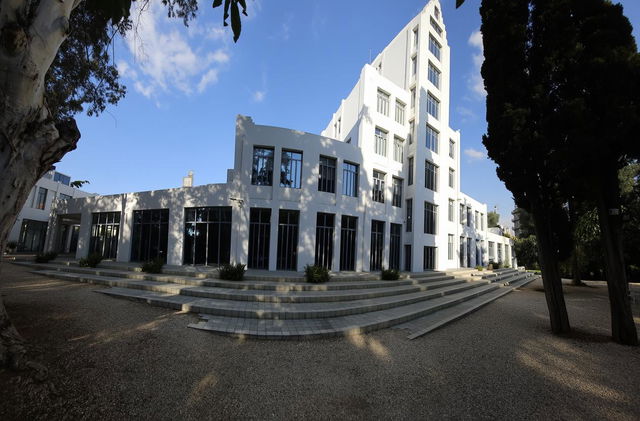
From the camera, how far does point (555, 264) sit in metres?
6.49

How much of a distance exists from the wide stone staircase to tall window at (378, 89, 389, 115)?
11731mm

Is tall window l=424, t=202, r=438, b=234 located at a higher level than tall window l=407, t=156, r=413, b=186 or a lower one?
lower

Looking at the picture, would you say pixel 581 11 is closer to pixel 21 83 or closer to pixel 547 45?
pixel 547 45

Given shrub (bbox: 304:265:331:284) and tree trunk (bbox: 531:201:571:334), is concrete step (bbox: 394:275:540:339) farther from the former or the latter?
shrub (bbox: 304:265:331:284)

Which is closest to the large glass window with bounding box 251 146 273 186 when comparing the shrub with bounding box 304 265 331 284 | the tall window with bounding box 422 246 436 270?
the shrub with bounding box 304 265 331 284

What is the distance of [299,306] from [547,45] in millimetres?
9157

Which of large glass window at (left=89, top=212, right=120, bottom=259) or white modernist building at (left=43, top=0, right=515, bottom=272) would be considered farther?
large glass window at (left=89, top=212, right=120, bottom=259)

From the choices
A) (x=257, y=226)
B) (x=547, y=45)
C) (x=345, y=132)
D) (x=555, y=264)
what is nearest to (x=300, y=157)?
(x=257, y=226)

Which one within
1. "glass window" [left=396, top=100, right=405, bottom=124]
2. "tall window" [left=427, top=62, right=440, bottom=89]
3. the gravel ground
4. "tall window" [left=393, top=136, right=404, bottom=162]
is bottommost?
the gravel ground

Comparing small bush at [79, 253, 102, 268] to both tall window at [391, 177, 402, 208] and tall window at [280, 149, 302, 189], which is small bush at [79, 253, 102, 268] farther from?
tall window at [391, 177, 402, 208]

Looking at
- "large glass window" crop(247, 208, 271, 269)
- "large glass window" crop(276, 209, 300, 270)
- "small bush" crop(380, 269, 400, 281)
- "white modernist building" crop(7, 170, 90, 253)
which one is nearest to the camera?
"small bush" crop(380, 269, 400, 281)

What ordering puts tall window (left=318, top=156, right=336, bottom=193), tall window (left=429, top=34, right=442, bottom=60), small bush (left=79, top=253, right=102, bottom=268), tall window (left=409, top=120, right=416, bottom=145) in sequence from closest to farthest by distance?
small bush (left=79, top=253, right=102, bottom=268), tall window (left=318, top=156, right=336, bottom=193), tall window (left=409, top=120, right=416, bottom=145), tall window (left=429, top=34, right=442, bottom=60)

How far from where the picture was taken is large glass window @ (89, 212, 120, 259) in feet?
55.2

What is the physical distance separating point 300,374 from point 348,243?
36.4 ft
